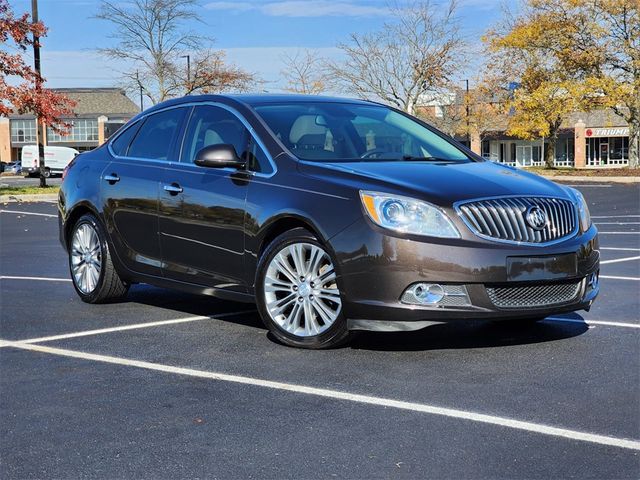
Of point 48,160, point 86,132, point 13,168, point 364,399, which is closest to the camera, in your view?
point 364,399

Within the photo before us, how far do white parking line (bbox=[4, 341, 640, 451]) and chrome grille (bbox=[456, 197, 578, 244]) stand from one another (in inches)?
53.5

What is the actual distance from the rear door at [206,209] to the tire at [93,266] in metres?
0.86

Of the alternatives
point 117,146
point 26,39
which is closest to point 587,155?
point 26,39

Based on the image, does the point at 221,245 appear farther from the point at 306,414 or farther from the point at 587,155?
the point at 587,155

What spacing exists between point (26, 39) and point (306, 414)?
94.5 feet

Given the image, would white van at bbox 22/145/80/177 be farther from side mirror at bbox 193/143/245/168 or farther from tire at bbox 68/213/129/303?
side mirror at bbox 193/143/245/168

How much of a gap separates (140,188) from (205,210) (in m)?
0.91

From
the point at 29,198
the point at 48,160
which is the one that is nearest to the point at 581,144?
the point at 48,160

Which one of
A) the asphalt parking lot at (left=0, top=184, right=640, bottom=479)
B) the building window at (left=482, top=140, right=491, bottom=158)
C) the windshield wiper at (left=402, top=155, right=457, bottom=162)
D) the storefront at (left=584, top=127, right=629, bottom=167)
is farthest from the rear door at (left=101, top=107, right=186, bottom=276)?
the building window at (left=482, top=140, right=491, bottom=158)

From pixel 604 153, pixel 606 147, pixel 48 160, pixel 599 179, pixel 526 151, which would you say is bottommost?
pixel 599 179

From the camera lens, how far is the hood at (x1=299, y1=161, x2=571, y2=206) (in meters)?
5.66

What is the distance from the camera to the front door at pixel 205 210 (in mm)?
6438

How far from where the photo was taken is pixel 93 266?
7910mm

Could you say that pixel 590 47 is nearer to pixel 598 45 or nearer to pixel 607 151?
pixel 598 45
